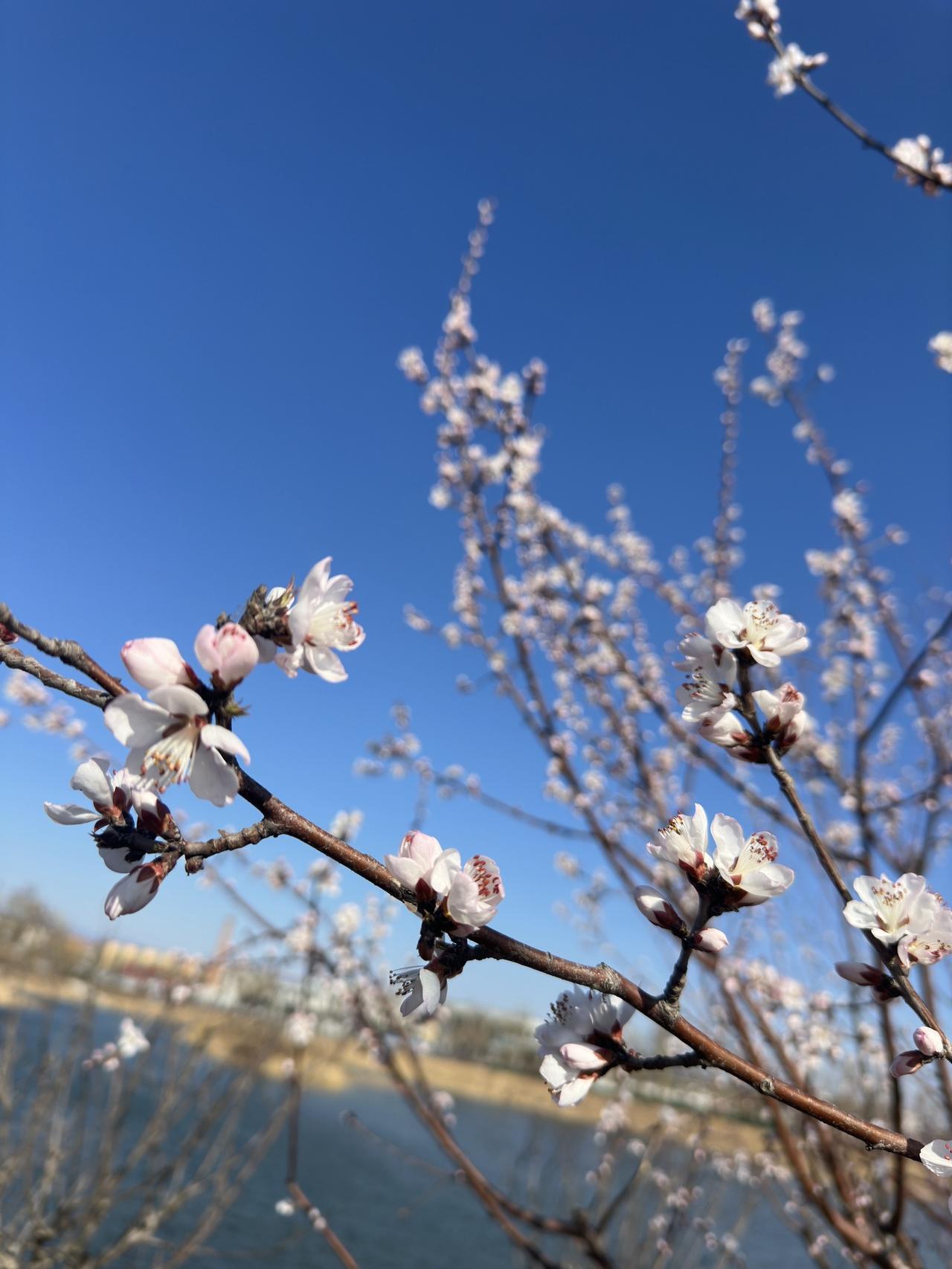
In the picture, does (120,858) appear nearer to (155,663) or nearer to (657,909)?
(155,663)

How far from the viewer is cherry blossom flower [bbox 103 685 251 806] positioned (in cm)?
70

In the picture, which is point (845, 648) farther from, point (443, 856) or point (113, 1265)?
point (113, 1265)

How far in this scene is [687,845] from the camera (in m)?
0.89

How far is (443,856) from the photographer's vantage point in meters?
0.78

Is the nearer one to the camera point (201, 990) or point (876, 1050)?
point (876, 1050)

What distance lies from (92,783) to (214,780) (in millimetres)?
193

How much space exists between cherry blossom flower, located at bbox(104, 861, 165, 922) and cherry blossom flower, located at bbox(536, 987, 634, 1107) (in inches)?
18.6

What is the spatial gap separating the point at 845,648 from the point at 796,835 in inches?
47.0

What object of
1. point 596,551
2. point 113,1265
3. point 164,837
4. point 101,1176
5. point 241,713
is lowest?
point 113,1265

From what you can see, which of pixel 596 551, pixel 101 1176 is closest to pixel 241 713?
pixel 101 1176

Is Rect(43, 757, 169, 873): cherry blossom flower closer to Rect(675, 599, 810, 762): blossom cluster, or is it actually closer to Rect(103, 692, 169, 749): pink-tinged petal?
Rect(103, 692, 169, 749): pink-tinged petal

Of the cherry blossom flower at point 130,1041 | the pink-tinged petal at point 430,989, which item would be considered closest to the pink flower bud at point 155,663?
the pink-tinged petal at point 430,989

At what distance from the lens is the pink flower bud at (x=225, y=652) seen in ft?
2.39

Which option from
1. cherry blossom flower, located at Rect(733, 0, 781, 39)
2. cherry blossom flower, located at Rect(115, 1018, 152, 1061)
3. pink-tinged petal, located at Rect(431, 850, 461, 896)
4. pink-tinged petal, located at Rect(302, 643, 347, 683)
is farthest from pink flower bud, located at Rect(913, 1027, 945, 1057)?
cherry blossom flower, located at Rect(115, 1018, 152, 1061)
